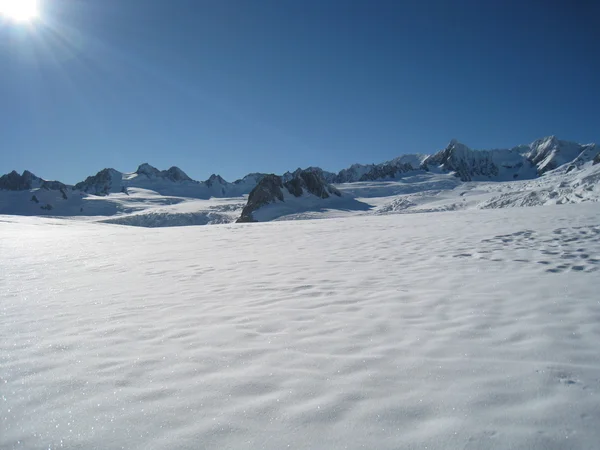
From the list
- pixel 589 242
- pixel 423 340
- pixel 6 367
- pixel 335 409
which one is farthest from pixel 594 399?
pixel 589 242

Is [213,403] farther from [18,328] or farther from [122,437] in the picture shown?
[18,328]

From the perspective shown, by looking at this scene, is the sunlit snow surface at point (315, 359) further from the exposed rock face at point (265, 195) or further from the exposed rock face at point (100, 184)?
the exposed rock face at point (100, 184)

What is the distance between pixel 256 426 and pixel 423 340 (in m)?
1.99

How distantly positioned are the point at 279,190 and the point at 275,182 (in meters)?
1.96

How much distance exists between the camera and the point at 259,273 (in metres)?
6.84

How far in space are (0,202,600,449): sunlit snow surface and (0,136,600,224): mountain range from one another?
4530cm

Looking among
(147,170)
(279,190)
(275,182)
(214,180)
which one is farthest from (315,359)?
(147,170)

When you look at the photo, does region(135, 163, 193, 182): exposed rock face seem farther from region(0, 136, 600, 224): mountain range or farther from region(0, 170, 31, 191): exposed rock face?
region(0, 170, 31, 191): exposed rock face

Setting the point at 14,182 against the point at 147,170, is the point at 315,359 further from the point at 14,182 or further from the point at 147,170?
the point at 147,170

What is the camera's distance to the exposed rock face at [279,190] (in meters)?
54.6

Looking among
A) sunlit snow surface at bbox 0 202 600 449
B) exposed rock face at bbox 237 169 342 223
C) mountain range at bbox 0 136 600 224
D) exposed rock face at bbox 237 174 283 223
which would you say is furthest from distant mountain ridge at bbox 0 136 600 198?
sunlit snow surface at bbox 0 202 600 449

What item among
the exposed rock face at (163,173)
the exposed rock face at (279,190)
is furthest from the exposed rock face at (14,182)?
the exposed rock face at (279,190)

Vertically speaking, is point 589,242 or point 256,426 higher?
point 589,242

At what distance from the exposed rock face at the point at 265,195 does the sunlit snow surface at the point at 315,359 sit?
157 ft
